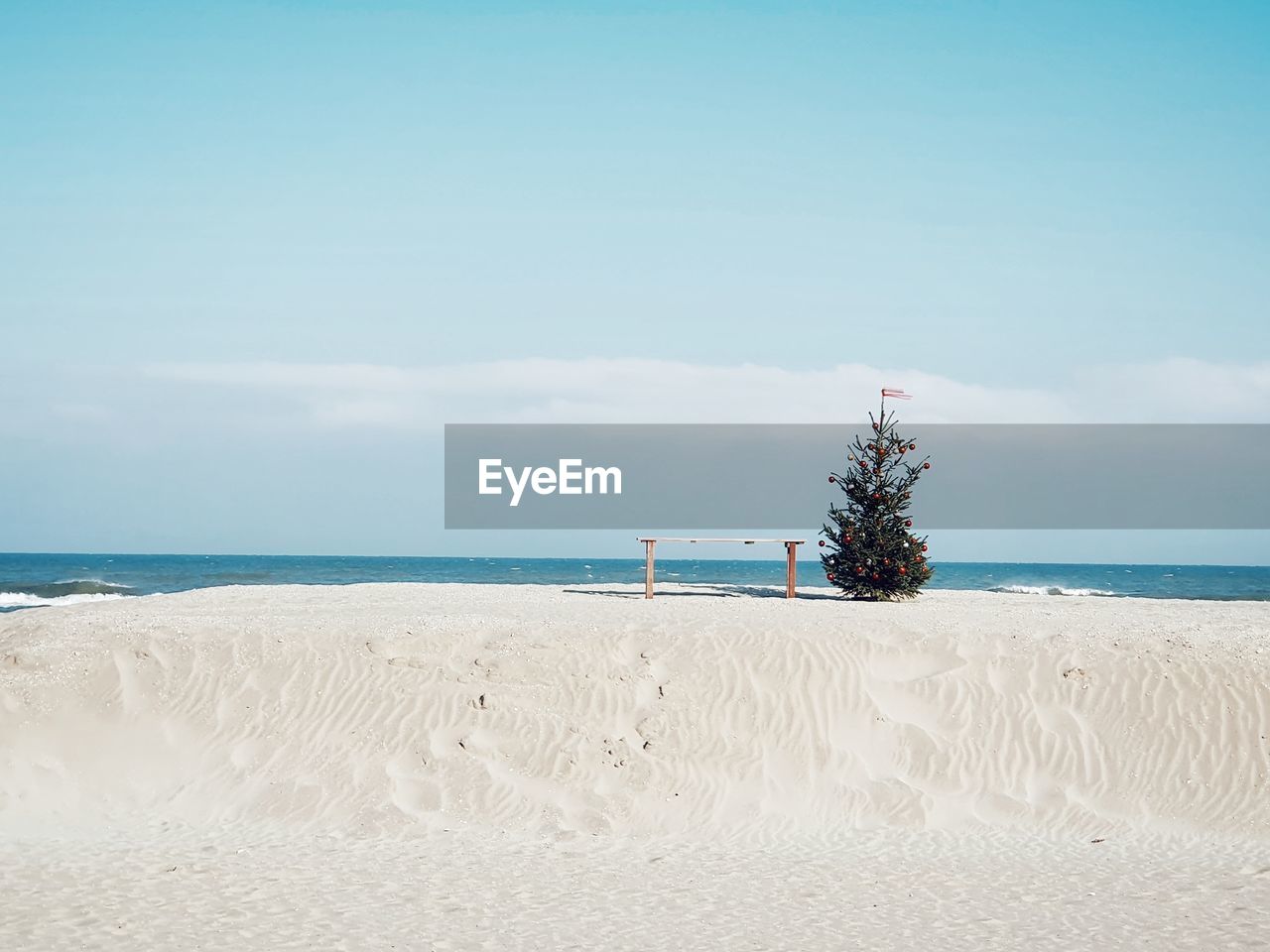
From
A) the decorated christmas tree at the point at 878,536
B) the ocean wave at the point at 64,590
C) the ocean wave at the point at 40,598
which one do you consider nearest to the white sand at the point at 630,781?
the decorated christmas tree at the point at 878,536

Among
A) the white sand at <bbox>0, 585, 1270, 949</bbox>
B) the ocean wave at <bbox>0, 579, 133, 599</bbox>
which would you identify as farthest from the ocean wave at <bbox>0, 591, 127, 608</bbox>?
the white sand at <bbox>0, 585, 1270, 949</bbox>

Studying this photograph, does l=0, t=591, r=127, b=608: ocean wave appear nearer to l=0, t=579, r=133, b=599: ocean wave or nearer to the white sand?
l=0, t=579, r=133, b=599: ocean wave

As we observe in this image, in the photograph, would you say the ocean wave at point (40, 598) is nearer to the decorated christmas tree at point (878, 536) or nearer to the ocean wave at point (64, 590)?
the ocean wave at point (64, 590)

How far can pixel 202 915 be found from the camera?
339 inches

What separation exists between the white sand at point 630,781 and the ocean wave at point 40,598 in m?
21.3

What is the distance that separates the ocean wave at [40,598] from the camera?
120ft

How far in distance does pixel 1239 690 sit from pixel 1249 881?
15.2ft

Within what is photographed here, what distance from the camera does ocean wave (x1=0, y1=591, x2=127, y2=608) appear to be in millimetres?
36469

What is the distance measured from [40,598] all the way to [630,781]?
113ft

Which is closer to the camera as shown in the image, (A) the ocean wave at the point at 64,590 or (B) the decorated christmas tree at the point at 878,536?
(B) the decorated christmas tree at the point at 878,536

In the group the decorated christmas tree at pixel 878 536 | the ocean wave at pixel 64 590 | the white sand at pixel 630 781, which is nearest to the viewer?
the white sand at pixel 630 781

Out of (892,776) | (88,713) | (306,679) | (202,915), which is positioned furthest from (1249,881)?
(88,713)

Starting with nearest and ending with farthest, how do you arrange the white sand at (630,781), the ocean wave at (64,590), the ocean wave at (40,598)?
the white sand at (630,781) < the ocean wave at (40,598) < the ocean wave at (64,590)

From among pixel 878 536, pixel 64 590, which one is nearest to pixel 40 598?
pixel 64 590
